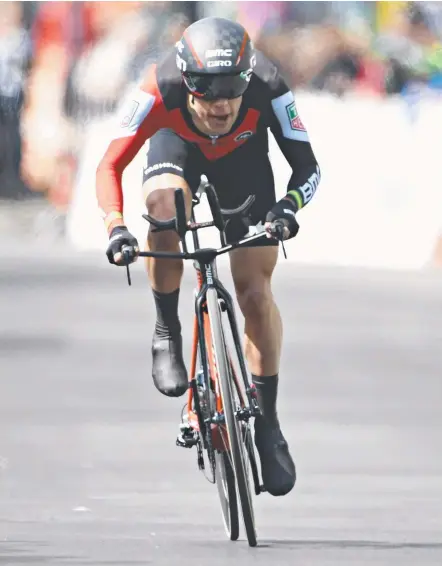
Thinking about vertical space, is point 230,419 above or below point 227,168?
below

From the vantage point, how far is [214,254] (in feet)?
24.1

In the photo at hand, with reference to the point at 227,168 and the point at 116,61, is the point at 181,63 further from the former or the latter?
the point at 116,61

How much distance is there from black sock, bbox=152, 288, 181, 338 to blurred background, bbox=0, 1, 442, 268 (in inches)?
488

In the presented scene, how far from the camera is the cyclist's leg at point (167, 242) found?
25.1ft

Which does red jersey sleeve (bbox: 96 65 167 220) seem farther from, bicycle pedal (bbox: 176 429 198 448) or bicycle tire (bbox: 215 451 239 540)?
bicycle tire (bbox: 215 451 239 540)

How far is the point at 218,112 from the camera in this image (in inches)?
287

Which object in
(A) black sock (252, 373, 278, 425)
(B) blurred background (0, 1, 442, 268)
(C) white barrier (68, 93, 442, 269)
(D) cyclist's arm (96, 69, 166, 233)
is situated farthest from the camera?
(B) blurred background (0, 1, 442, 268)

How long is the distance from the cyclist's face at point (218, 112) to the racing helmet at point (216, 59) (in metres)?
0.05

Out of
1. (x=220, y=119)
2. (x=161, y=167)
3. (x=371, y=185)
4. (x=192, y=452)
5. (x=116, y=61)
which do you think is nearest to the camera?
(x=220, y=119)

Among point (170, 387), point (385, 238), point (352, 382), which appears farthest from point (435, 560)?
point (385, 238)

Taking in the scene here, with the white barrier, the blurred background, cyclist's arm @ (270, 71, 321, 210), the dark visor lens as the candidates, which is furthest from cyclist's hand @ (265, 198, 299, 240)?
the blurred background

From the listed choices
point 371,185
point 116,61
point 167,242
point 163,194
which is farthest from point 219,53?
point 116,61

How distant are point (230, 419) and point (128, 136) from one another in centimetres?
118

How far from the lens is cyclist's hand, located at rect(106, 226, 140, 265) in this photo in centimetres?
705
